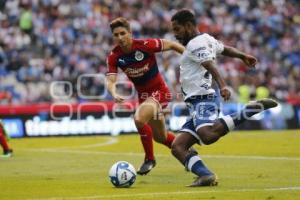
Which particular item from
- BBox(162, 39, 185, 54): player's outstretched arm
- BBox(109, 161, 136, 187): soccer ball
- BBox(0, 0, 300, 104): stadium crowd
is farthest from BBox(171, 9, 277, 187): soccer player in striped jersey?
BBox(0, 0, 300, 104): stadium crowd

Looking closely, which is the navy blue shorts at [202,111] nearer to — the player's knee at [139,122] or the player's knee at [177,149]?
the player's knee at [177,149]

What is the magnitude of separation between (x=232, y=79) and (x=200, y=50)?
75.2ft

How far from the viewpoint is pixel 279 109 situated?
30.3m

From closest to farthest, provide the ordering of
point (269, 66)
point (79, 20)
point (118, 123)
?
point (118, 123), point (79, 20), point (269, 66)

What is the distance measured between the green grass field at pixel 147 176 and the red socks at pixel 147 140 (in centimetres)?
33

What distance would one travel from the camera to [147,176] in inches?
519

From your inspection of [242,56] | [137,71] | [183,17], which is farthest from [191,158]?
[137,71]

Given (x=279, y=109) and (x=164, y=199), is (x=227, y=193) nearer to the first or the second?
(x=164, y=199)

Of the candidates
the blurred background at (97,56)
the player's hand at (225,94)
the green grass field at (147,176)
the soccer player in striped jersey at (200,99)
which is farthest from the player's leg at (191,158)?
the blurred background at (97,56)

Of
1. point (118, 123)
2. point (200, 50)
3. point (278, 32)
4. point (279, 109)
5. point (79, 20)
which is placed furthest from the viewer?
point (278, 32)

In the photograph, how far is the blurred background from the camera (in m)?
27.7

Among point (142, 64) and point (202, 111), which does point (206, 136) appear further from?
point (142, 64)

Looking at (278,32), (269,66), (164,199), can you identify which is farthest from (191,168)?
(278,32)

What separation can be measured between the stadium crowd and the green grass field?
20.8ft
